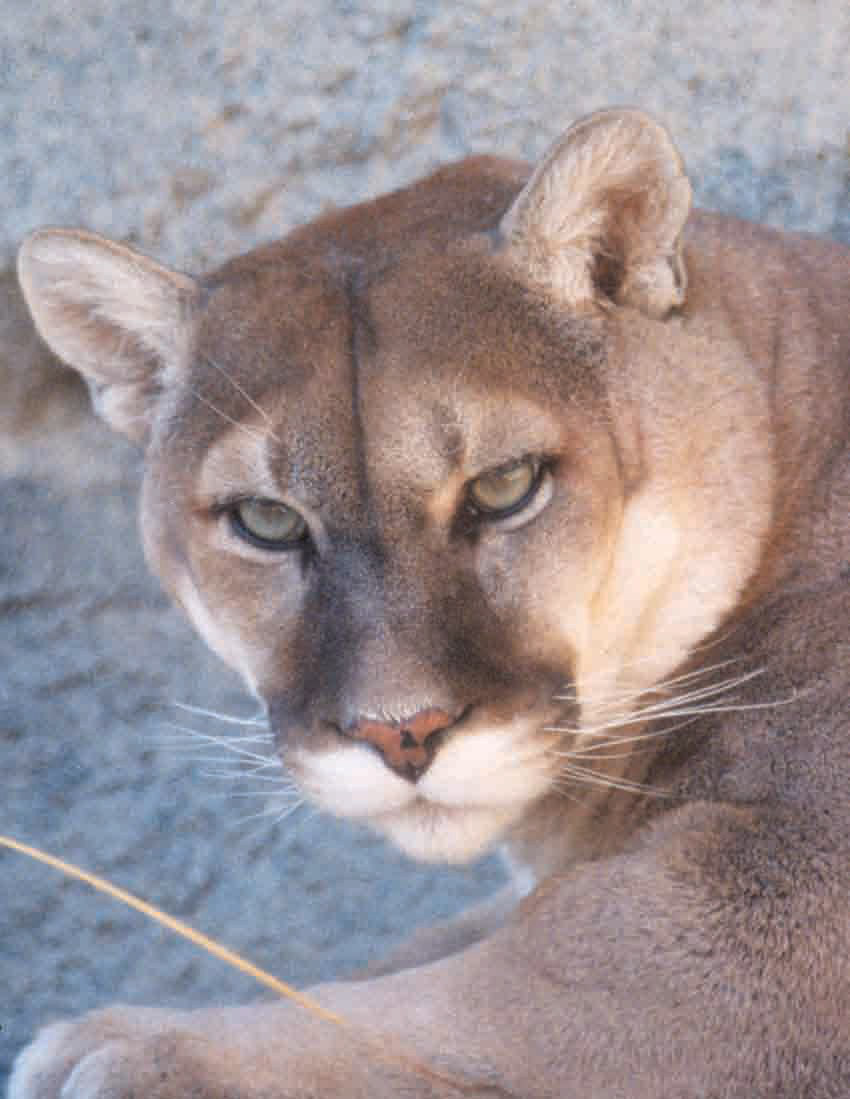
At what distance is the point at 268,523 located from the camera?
1.71 meters

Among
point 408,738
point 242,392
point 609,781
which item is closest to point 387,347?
point 242,392

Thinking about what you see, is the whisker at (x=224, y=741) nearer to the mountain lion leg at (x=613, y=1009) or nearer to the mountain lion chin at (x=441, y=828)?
the mountain lion chin at (x=441, y=828)

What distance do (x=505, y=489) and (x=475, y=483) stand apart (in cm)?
3

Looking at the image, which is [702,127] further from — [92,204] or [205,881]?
[205,881]

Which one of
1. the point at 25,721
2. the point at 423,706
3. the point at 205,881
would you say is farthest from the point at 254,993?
the point at 423,706

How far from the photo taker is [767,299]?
72.5 inches

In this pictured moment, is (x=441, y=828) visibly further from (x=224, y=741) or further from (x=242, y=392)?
(x=242, y=392)

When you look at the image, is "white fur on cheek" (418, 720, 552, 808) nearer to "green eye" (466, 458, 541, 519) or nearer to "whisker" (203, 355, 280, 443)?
"green eye" (466, 458, 541, 519)

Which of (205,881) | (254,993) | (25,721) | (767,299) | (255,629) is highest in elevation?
(767,299)

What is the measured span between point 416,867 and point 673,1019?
1.58 m

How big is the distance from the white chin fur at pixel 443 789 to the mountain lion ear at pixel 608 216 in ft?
1.64

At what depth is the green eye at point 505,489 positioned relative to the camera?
5.26 ft

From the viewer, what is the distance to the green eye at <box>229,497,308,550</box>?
1.69 metres

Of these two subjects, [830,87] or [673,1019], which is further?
[830,87]
